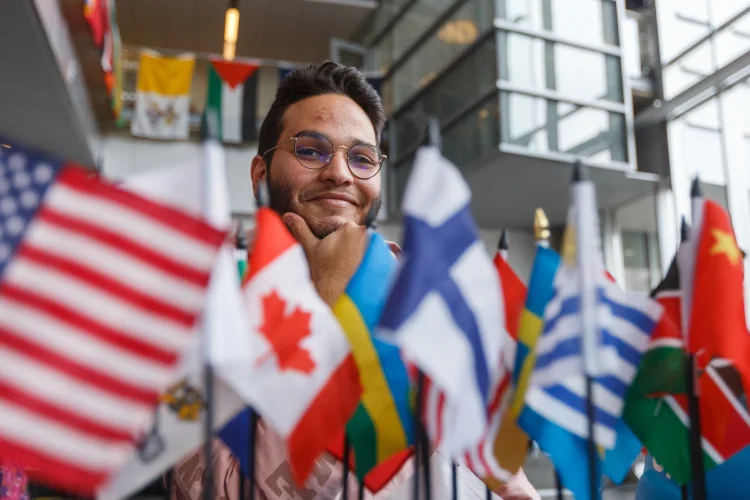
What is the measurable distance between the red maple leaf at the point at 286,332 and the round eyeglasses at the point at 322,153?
3.20 feet

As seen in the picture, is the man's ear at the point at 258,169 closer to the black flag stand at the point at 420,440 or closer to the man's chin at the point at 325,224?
the man's chin at the point at 325,224

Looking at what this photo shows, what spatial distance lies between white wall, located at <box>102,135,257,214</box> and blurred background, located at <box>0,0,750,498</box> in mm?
25

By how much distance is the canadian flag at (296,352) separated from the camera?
42.9 inches

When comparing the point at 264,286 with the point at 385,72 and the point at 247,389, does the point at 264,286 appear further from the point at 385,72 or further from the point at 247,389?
the point at 385,72

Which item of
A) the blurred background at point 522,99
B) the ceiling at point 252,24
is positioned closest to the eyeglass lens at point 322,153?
the blurred background at point 522,99

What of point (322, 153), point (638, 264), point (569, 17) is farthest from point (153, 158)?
point (322, 153)

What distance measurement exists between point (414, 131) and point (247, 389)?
10192 mm

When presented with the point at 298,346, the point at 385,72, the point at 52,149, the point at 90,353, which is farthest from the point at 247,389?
the point at 385,72

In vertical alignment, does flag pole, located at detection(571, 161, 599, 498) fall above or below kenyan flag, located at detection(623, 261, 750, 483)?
above

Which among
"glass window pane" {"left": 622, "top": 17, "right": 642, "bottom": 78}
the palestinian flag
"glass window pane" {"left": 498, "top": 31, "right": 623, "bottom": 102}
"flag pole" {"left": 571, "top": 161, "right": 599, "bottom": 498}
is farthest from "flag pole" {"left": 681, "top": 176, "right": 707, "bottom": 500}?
the palestinian flag

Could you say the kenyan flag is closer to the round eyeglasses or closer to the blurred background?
the round eyeglasses

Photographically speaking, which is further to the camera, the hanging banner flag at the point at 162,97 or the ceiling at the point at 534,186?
the hanging banner flag at the point at 162,97

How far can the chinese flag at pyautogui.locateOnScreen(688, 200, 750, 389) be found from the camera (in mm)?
1174

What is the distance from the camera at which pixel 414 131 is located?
11.0m
